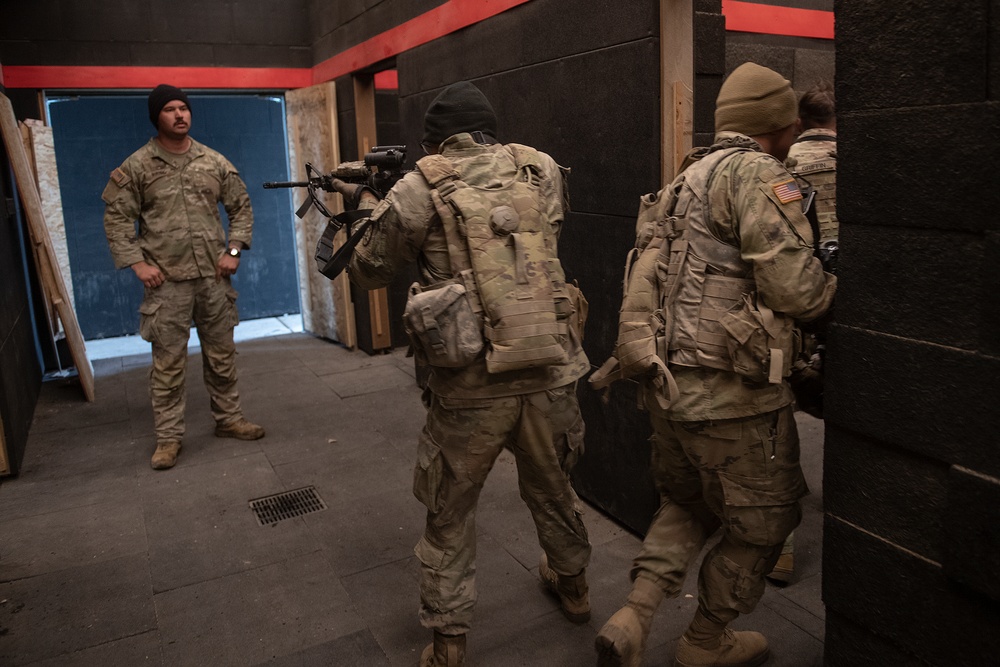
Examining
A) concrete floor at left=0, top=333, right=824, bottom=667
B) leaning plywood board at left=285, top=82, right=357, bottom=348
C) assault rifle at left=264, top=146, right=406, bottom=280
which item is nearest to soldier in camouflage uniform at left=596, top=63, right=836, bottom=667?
concrete floor at left=0, top=333, right=824, bottom=667

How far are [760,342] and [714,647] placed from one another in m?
0.98

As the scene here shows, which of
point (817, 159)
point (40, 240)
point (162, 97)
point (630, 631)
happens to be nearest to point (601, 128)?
point (817, 159)

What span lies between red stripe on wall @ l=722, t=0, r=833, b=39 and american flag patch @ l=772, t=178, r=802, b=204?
233cm

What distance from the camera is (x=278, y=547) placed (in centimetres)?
332

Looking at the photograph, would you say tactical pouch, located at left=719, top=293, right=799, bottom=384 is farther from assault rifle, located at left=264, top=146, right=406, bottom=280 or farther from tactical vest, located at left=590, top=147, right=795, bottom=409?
assault rifle, located at left=264, top=146, right=406, bottom=280

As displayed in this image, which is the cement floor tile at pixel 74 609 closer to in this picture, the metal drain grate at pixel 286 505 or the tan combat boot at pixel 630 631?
the metal drain grate at pixel 286 505

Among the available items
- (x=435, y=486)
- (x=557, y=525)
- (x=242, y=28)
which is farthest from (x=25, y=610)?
(x=242, y=28)

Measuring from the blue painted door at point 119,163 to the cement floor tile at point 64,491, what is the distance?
12.2 feet

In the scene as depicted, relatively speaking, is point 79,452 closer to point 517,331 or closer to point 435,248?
point 435,248

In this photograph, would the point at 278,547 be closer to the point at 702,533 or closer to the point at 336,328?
the point at 702,533

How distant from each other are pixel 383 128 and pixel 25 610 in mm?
4501

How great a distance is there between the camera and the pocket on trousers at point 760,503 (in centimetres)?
214

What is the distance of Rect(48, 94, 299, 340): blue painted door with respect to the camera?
723 centimetres

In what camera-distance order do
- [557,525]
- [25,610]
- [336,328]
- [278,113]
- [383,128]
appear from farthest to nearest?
[278,113] → [336,328] → [383,128] → [25,610] → [557,525]
